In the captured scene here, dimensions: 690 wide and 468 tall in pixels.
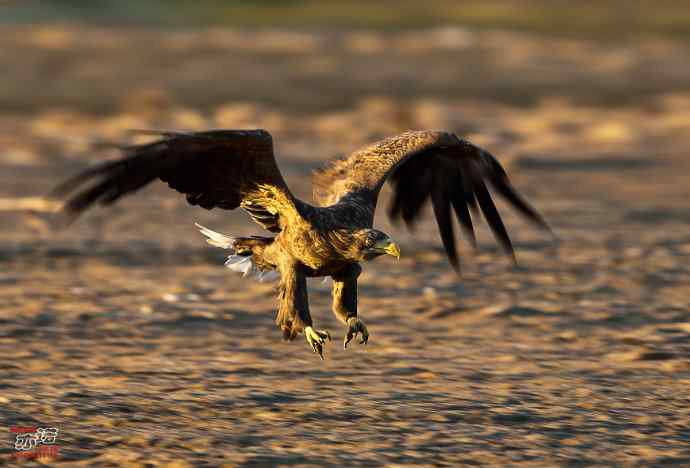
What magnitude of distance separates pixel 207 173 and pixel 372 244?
99 cm

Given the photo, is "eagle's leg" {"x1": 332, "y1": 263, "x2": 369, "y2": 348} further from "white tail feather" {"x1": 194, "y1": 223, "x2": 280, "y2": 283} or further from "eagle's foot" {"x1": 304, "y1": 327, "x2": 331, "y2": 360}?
"white tail feather" {"x1": 194, "y1": 223, "x2": 280, "y2": 283}

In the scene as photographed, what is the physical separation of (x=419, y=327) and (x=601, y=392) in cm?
193

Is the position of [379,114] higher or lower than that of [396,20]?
lower

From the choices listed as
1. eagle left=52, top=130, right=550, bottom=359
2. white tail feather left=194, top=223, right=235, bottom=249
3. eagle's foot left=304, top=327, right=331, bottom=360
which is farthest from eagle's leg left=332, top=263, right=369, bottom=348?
white tail feather left=194, top=223, right=235, bottom=249

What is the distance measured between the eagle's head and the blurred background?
911mm

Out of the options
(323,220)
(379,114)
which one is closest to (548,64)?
(379,114)

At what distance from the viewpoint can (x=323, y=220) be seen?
8047mm

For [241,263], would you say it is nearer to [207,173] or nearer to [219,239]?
[219,239]

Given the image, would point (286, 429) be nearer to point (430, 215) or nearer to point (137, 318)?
point (137, 318)

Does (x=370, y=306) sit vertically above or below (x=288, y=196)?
below

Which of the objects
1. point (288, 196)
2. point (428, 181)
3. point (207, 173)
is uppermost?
point (428, 181)

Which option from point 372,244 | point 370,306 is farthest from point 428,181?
point 372,244

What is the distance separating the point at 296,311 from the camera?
26.5 ft

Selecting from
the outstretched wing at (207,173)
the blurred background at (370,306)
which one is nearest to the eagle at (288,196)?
the outstretched wing at (207,173)
